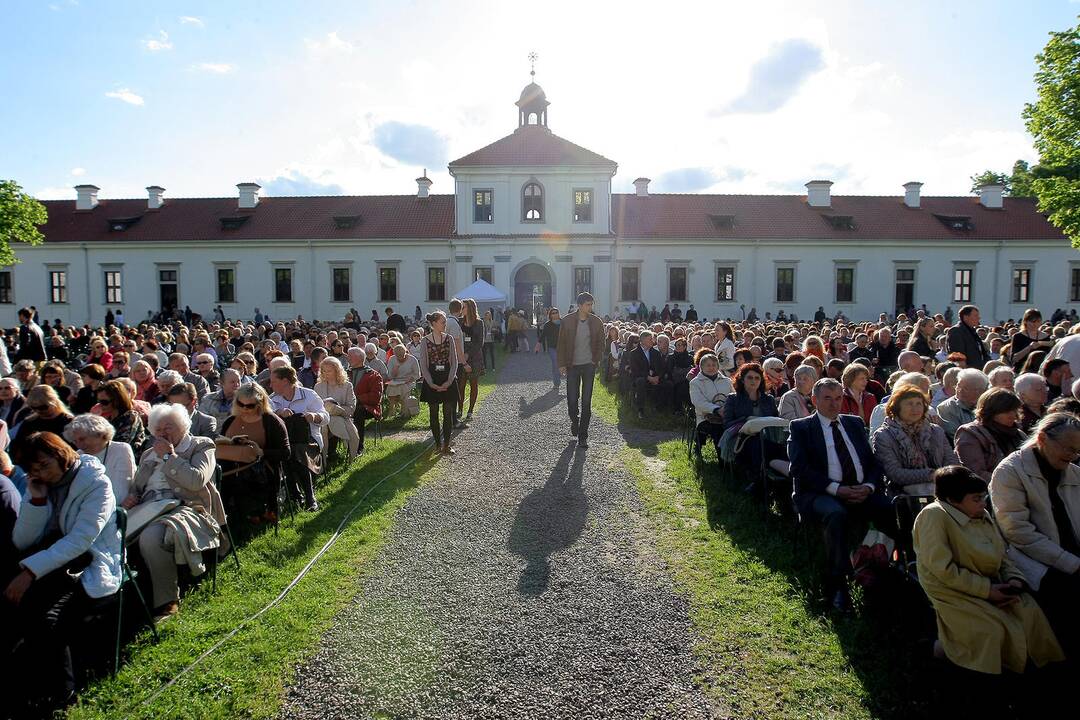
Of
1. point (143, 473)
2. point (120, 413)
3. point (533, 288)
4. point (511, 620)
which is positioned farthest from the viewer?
point (533, 288)

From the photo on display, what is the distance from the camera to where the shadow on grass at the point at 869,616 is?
138 inches

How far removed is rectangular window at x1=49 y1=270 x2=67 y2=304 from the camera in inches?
1371

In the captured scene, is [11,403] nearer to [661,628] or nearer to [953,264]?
[661,628]

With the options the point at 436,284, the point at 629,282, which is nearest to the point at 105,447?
the point at 436,284

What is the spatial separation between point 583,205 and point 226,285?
1893cm

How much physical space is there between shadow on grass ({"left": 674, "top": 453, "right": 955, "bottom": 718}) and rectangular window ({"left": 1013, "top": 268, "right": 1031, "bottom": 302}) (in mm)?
35362

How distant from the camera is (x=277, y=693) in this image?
3.53 meters

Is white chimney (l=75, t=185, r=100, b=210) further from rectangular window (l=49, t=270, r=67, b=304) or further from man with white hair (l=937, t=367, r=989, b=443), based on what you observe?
man with white hair (l=937, t=367, r=989, b=443)

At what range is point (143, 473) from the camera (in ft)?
15.6

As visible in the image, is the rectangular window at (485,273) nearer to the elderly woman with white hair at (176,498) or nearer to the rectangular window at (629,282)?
the rectangular window at (629,282)

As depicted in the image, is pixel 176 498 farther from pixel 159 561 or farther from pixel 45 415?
pixel 45 415

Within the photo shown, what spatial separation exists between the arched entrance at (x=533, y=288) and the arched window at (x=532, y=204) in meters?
2.21

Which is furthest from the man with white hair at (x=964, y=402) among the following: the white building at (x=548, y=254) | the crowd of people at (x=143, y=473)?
the white building at (x=548, y=254)

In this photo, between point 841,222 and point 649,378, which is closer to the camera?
point 649,378
